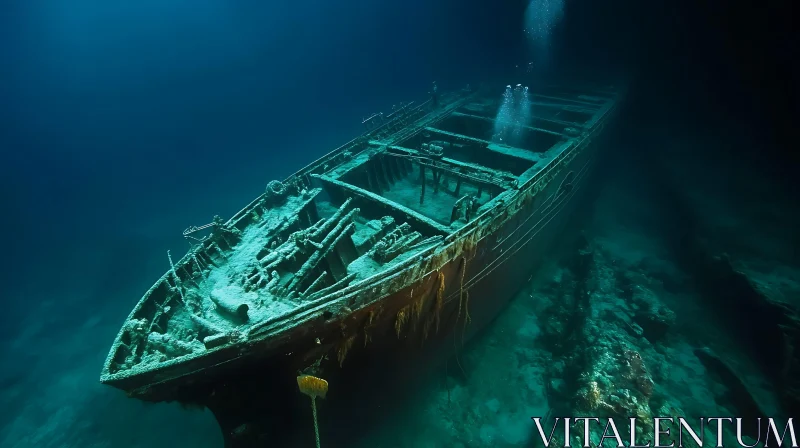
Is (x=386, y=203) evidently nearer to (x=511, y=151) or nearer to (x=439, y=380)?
(x=511, y=151)

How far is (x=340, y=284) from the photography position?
5.13 meters

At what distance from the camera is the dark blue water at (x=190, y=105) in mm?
12055

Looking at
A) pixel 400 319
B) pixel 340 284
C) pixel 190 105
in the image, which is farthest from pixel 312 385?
pixel 190 105

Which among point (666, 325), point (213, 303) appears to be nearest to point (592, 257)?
point (666, 325)

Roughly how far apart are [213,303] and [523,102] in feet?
46.4

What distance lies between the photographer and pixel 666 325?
8484 millimetres

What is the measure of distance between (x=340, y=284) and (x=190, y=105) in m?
35.3

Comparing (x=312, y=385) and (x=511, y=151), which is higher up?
(x=511, y=151)

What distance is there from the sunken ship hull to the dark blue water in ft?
17.5

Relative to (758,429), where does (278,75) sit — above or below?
above

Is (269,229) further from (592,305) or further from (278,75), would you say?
(278,75)

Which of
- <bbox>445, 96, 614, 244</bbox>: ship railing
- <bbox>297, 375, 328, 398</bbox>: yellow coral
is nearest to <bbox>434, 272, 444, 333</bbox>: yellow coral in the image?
<bbox>445, 96, 614, 244</bbox>: ship railing

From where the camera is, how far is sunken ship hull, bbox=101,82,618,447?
14.0ft

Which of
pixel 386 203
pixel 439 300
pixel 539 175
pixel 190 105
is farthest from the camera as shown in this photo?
pixel 190 105
